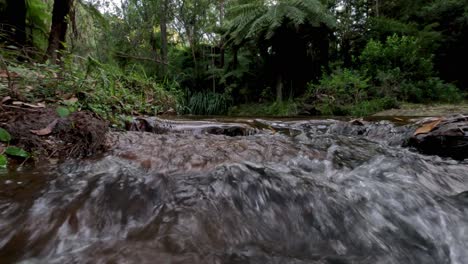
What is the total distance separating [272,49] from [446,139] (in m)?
7.20

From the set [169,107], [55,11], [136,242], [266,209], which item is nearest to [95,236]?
[136,242]

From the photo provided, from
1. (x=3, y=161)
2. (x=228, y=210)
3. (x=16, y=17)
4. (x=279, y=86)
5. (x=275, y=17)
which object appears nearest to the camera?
(x=228, y=210)

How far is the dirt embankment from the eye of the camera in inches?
63.9

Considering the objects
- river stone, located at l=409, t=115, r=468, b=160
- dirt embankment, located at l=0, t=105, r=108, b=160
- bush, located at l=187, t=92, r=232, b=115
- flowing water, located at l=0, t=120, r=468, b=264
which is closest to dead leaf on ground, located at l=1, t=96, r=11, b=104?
dirt embankment, located at l=0, t=105, r=108, b=160

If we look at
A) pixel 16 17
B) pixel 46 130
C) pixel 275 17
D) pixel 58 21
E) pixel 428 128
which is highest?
pixel 275 17

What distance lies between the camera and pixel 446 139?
223 centimetres

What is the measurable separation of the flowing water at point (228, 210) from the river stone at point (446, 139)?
15.5 inches

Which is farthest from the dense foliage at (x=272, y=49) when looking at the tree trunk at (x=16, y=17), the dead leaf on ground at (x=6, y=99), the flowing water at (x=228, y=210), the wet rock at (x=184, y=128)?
the flowing water at (x=228, y=210)

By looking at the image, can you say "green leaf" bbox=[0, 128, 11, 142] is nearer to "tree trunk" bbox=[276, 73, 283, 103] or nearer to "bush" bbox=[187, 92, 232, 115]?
"bush" bbox=[187, 92, 232, 115]

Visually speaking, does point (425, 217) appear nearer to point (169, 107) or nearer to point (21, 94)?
point (21, 94)

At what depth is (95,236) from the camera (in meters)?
0.91

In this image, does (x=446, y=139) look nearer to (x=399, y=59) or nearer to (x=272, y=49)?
(x=399, y=59)

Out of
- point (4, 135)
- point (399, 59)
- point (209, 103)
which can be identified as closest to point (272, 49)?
point (209, 103)

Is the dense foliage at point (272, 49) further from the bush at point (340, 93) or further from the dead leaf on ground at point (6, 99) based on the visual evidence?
the dead leaf on ground at point (6, 99)
